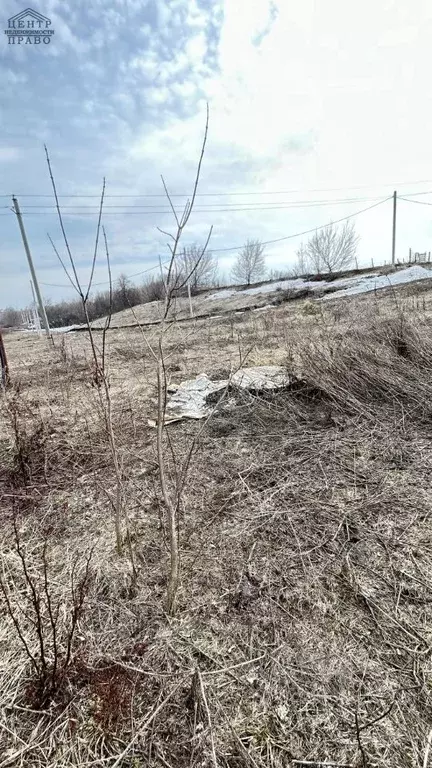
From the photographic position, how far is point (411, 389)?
3.67m

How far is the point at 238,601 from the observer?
1.63 m

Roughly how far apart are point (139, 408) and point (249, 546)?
9.48 feet

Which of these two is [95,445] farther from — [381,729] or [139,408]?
[381,729]

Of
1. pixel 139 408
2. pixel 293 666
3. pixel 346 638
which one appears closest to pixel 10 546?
pixel 293 666

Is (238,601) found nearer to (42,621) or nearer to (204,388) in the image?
(42,621)

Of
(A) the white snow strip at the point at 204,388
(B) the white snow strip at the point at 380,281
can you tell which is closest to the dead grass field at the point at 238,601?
(A) the white snow strip at the point at 204,388

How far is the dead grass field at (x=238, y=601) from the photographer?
1143 mm

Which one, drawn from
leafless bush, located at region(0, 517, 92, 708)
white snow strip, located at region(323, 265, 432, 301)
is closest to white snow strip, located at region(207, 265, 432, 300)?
white snow strip, located at region(323, 265, 432, 301)

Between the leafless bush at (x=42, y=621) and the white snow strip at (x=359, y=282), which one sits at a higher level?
the white snow strip at (x=359, y=282)

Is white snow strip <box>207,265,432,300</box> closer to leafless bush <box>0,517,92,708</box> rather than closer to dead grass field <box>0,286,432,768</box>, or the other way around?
dead grass field <box>0,286,432,768</box>

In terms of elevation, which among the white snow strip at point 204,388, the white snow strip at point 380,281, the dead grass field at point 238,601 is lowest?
the dead grass field at point 238,601

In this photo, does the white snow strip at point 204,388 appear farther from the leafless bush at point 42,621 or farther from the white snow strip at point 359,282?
the white snow strip at point 359,282

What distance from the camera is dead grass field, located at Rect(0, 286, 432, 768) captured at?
1.14m

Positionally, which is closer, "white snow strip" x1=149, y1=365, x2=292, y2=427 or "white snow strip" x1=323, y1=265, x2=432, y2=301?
"white snow strip" x1=149, y1=365, x2=292, y2=427
